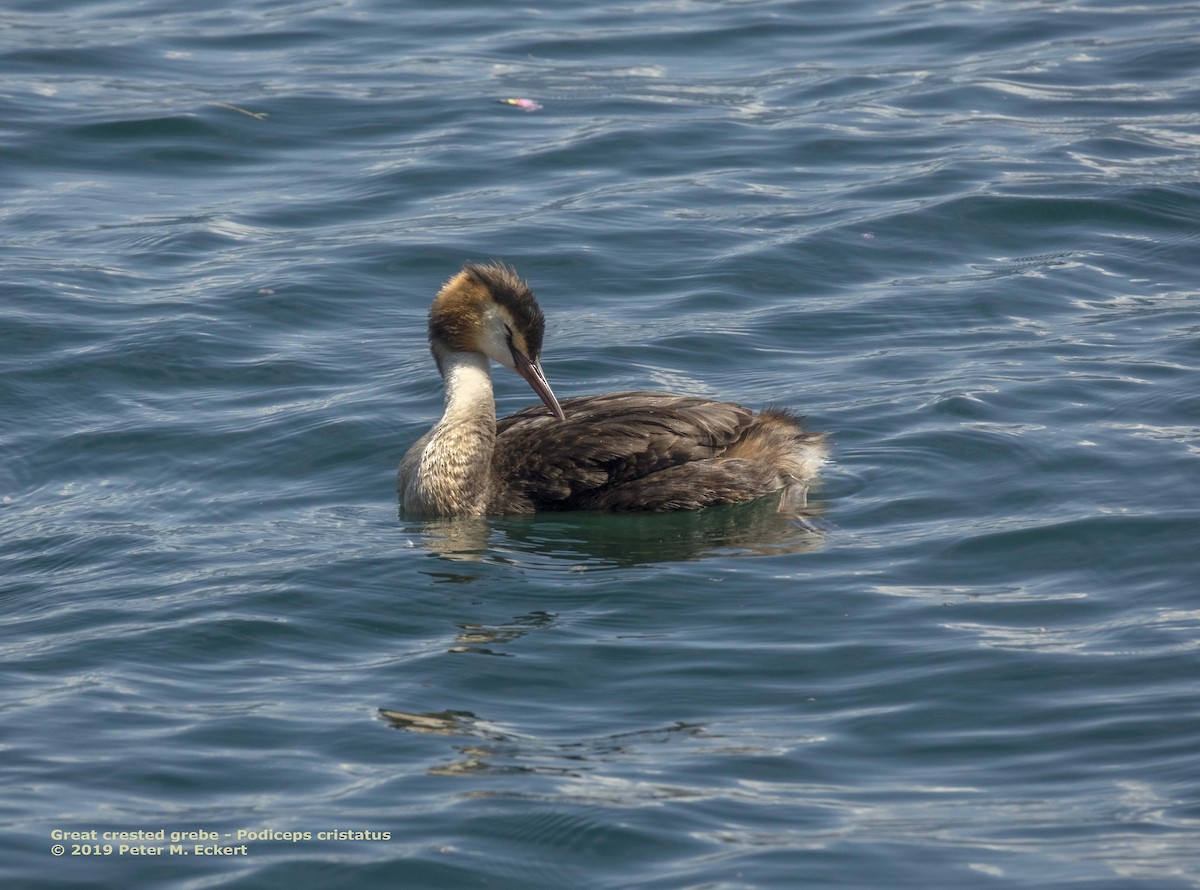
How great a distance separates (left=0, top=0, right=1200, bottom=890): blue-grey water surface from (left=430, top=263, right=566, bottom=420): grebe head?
2.95 ft

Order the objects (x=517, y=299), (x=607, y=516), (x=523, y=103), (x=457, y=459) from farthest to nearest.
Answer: (x=523, y=103) < (x=517, y=299) < (x=457, y=459) < (x=607, y=516)

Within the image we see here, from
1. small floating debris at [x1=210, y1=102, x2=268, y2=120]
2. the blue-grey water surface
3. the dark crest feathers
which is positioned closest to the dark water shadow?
the blue-grey water surface

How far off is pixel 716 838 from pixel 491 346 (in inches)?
172

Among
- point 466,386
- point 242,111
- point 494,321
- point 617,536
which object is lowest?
point 617,536

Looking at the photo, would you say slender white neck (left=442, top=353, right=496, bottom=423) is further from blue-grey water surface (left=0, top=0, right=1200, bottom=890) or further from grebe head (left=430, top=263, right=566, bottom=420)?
blue-grey water surface (left=0, top=0, right=1200, bottom=890)

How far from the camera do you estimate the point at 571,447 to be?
922 cm

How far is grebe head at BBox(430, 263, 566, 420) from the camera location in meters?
9.59

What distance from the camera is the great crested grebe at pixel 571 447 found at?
9172mm

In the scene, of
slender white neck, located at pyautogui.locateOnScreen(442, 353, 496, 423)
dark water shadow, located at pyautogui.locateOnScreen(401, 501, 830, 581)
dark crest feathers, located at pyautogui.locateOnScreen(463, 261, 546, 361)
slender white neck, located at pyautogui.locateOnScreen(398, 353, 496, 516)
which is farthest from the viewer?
slender white neck, located at pyautogui.locateOnScreen(442, 353, 496, 423)

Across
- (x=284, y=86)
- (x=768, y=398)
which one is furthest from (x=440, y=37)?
(x=768, y=398)

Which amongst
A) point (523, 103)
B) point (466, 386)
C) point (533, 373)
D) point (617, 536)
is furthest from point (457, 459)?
point (523, 103)

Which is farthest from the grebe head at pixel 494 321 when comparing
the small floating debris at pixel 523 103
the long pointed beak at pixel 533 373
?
the small floating debris at pixel 523 103

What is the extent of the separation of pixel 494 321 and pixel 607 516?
1314 millimetres

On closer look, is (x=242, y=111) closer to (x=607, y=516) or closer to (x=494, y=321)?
(x=494, y=321)
